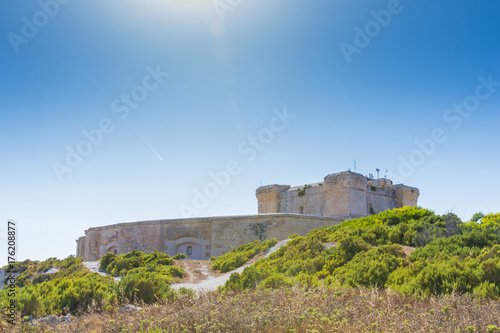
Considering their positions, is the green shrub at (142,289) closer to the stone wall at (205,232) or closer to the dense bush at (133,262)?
the dense bush at (133,262)

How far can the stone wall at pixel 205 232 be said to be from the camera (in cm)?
1958

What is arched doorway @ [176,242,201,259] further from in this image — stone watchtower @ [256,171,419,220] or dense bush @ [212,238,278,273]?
stone watchtower @ [256,171,419,220]

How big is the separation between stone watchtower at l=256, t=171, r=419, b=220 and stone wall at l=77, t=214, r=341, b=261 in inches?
272

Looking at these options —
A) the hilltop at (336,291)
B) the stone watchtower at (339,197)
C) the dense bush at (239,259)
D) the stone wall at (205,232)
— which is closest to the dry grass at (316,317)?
the hilltop at (336,291)

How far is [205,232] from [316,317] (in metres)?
17.4

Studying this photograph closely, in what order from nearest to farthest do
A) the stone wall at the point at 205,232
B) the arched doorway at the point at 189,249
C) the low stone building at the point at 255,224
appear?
the stone wall at the point at 205,232
the low stone building at the point at 255,224
the arched doorway at the point at 189,249

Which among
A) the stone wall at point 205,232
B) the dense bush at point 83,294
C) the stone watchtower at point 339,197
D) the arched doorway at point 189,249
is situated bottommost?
the dense bush at point 83,294

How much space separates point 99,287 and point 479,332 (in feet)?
20.4

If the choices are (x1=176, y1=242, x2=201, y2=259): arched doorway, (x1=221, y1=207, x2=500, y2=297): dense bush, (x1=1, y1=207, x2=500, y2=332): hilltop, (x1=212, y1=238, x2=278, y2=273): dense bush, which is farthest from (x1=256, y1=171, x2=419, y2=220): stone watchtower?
(x1=1, y1=207, x2=500, y2=332): hilltop

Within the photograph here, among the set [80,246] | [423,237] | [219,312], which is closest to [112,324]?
[219,312]

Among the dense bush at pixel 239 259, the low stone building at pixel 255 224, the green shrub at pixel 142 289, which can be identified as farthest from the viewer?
the low stone building at pixel 255 224

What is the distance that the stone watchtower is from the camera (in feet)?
92.5

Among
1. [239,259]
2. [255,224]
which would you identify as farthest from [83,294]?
[255,224]

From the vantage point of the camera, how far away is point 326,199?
2933 cm
